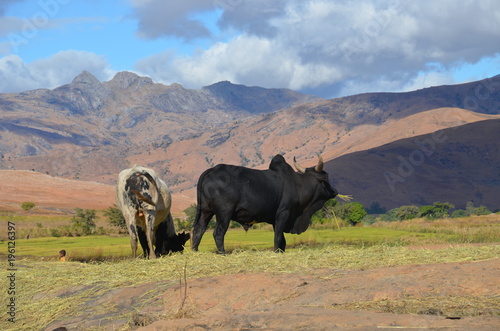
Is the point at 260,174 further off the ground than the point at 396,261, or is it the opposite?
the point at 260,174

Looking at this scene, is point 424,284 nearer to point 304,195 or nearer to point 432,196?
point 304,195

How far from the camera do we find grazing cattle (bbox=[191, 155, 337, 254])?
12.1m

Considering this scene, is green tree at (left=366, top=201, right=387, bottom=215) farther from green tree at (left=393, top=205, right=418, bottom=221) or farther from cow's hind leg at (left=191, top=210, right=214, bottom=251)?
cow's hind leg at (left=191, top=210, right=214, bottom=251)

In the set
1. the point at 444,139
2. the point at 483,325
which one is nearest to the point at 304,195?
the point at 483,325

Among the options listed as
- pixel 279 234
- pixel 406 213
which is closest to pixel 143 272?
pixel 279 234

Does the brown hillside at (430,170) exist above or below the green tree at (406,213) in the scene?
above

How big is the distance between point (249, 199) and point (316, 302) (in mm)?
5808

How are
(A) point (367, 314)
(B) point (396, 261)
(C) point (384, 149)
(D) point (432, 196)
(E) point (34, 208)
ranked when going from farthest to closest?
(C) point (384, 149) < (D) point (432, 196) < (E) point (34, 208) < (B) point (396, 261) < (A) point (367, 314)

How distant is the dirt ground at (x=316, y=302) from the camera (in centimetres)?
535

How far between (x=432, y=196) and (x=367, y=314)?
135931 mm

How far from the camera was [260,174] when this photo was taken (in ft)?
41.4

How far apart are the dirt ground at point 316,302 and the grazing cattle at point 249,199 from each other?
14.0 feet

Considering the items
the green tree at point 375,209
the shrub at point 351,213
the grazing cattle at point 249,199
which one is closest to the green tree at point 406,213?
the shrub at point 351,213

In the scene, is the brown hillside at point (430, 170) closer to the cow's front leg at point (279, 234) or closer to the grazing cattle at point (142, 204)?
the cow's front leg at point (279, 234)
